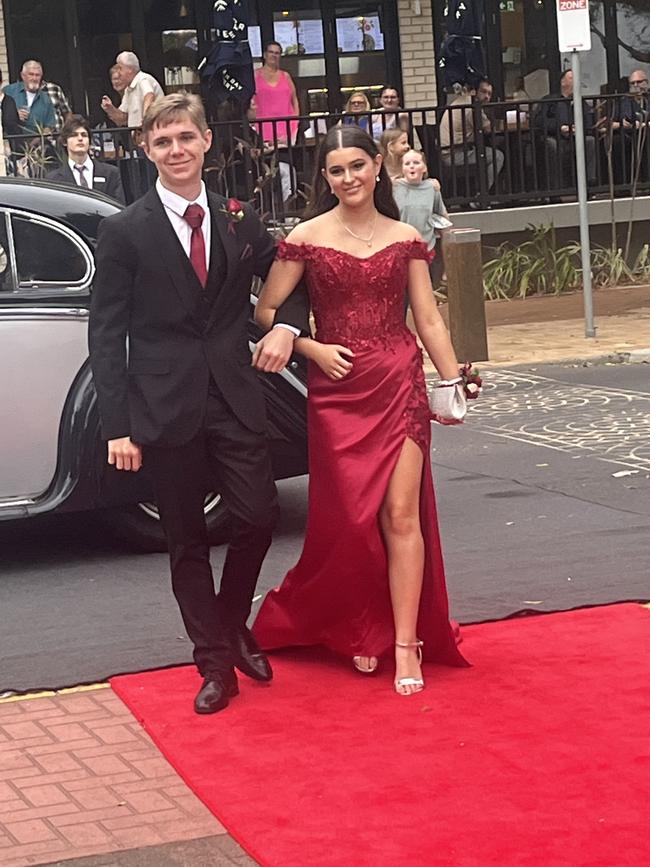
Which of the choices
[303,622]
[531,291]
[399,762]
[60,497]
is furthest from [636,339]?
[399,762]

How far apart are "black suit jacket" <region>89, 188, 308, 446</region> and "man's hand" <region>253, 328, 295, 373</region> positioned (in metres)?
0.11

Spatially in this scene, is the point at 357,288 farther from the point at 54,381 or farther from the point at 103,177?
the point at 103,177

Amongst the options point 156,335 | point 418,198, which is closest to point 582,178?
point 418,198

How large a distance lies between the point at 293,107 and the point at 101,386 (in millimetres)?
14873

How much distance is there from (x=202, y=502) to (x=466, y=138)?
14564 millimetres

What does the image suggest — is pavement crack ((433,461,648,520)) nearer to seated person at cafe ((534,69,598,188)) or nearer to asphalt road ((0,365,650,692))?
asphalt road ((0,365,650,692))

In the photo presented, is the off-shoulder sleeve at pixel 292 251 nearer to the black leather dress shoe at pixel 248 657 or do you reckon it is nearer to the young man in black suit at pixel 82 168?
the black leather dress shoe at pixel 248 657

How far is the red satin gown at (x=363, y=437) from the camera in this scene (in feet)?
20.7

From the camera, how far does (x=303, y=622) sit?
6.58m

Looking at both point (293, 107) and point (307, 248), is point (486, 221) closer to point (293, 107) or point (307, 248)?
point (293, 107)

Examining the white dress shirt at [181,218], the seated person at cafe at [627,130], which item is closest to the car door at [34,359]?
the white dress shirt at [181,218]

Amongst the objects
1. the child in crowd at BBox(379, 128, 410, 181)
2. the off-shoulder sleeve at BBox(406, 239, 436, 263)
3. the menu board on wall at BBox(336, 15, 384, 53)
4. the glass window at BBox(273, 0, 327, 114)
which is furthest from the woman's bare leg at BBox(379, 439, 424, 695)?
the menu board on wall at BBox(336, 15, 384, 53)

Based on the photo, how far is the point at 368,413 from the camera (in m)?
6.35

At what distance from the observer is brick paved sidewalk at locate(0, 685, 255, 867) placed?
4.89 meters
